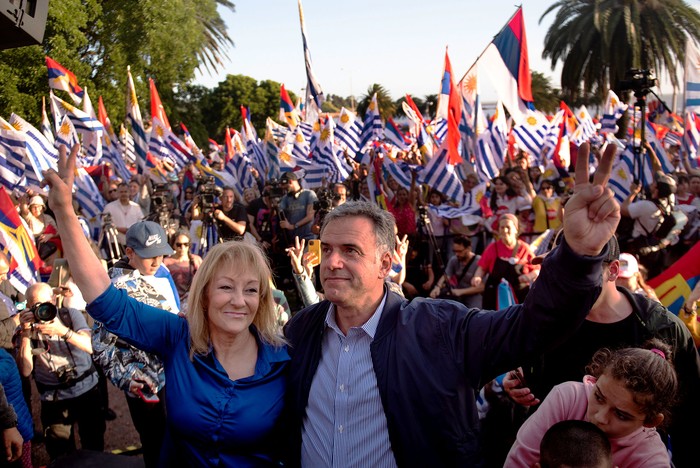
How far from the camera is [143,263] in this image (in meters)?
4.08

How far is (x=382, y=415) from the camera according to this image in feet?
6.84

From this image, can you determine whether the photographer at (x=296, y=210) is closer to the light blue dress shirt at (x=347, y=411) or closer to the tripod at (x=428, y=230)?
the tripod at (x=428, y=230)

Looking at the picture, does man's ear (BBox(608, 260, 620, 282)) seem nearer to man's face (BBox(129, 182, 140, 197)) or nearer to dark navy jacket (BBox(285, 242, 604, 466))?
dark navy jacket (BBox(285, 242, 604, 466))

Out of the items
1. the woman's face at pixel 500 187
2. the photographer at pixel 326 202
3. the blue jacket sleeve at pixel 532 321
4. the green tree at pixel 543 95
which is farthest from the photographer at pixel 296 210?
the green tree at pixel 543 95

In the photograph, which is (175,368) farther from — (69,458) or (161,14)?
(161,14)

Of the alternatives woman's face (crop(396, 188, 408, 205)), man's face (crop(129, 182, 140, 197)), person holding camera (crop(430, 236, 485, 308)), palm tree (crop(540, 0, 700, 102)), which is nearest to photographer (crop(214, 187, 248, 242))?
woman's face (crop(396, 188, 408, 205))

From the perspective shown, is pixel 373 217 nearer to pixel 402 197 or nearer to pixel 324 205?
pixel 324 205

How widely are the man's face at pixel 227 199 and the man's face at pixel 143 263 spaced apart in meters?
3.81

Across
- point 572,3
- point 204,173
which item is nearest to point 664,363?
point 204,173

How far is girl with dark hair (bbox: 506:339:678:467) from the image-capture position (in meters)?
1.97

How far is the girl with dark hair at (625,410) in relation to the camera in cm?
197

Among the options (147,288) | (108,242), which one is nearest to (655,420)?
(147,288)

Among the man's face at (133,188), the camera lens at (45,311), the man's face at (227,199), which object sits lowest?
the camera lens at (45,311)

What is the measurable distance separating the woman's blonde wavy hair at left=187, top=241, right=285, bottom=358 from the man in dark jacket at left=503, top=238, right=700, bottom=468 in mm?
1009
